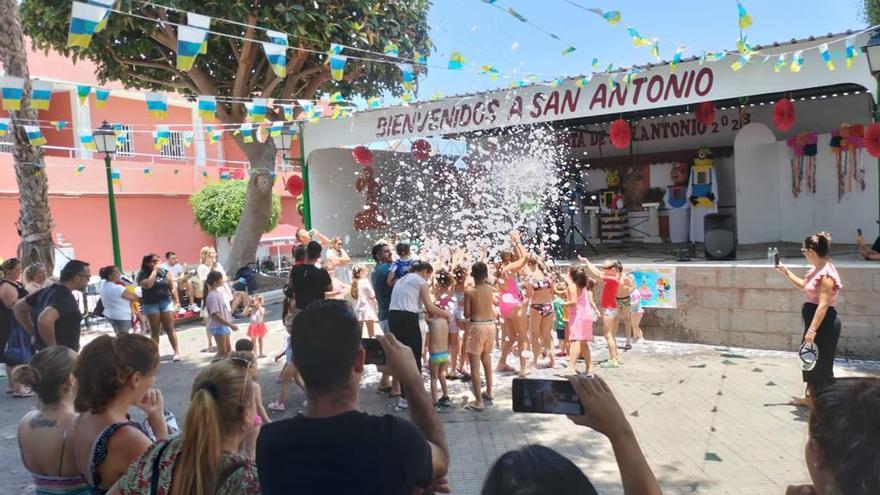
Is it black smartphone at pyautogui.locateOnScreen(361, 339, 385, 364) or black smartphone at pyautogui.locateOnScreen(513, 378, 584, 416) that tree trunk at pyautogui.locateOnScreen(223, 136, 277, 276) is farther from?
black smartphone at pyautogui.locateOnScreen(513, 378, 584, 416)

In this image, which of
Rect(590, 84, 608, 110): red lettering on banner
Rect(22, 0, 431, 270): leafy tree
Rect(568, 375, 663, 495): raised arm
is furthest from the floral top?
Rect(22, 0, 431, 270): leafy tree

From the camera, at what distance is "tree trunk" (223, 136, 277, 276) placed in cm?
1439

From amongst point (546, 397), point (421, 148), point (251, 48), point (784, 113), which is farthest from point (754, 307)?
point (251, 48)

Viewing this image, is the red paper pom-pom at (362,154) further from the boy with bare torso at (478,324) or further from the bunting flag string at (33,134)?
the boy with bare torso at (478,324)

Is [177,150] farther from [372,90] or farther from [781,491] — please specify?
[781,491]

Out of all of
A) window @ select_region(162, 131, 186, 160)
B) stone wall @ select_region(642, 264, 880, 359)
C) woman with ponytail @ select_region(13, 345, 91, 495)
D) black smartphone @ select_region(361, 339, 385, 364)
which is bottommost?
stone wall @ select_region(642, 264, 880, 359)

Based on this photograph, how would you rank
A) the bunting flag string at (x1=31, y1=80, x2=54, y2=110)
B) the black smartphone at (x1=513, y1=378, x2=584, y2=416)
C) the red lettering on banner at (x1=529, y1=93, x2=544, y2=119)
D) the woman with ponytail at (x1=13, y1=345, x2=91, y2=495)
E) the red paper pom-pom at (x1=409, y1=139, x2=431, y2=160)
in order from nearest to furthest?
the black smartphone at (x1=513, y1=378, x2=584, y2=416)
the woman with ponytail at (x1=13, y1=345, x2=91, y2=495)
the bunting flag string at (x1=31, y1=80, x2=54, y2=110)
the red lettering on banner at (x1=529, y1=93, x2=544, y2=119)
the red paper pom-pom at (x1=409, y1=139, x2=431, y2=160)

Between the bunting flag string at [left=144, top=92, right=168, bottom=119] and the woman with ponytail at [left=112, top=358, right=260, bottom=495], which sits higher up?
the bunting flag string at [left=144, top=92, right=168, bottom=119]

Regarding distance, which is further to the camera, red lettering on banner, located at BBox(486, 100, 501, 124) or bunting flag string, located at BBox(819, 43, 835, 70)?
red lettering on banner, located at BBox(486, 100, 501, 124)

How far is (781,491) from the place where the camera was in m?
4.19

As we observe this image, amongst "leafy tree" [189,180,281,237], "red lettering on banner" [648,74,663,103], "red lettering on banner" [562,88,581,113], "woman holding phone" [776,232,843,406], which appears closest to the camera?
"woman holding phone" [776,232,843,406]

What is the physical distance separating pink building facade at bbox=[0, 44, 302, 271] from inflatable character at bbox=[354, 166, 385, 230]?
17.8ft

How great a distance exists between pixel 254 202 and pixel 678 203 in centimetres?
936

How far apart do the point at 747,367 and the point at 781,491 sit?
11.8 ft
